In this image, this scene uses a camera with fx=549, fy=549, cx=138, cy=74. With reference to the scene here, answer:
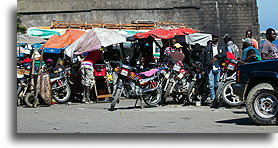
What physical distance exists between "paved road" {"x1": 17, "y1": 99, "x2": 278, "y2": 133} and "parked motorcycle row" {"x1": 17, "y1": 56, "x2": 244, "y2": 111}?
31 centimetres

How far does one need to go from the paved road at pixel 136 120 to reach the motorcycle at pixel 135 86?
11.2 inches

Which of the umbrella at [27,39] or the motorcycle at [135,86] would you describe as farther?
the umbrella at [27,39]

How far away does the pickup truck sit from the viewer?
30.2 feet

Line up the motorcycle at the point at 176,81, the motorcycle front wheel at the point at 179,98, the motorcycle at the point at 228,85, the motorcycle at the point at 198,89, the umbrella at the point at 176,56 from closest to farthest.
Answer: the motorcycle at the point at 228,85 < the motorcycle at the point at 198,89 < the motorcycle at the point at 176,81 < the umbrella at the point at 176,56 < the motorcycle front wheel at the point at 179,98

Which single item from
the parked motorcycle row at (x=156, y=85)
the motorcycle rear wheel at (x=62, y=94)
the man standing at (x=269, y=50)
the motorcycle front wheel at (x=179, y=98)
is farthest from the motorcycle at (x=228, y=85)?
the motorcycle rear wheel at (x=62, y=94)

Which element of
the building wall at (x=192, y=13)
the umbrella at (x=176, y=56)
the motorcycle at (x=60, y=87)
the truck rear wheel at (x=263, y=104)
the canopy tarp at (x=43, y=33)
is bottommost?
the truck rear wheel at (x=263, y=104)

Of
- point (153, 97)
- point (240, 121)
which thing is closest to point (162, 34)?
point (153, 97)

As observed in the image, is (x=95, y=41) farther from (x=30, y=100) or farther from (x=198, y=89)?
(x=198, y=89)

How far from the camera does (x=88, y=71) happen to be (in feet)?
49.7

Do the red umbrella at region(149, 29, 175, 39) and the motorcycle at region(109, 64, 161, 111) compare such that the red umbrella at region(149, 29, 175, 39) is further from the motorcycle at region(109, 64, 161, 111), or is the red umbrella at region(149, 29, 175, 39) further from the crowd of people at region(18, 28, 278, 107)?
the motorcycle at region(109, 64, 161, 111)

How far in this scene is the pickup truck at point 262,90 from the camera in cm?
921

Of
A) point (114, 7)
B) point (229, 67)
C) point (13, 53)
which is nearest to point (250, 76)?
point (229, 67)

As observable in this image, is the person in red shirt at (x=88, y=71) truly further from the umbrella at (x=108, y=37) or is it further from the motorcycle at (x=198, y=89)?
the motorcycle at (x=198, y=89)

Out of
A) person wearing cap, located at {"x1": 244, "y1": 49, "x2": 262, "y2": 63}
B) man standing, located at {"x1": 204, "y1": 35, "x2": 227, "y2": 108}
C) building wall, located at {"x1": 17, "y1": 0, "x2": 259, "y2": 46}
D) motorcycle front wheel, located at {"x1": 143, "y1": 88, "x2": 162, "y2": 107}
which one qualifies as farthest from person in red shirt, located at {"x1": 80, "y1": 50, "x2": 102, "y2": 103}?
building wall, located at {"x1": 17, "y1": 0, "x2": 259, "y2": 46}
